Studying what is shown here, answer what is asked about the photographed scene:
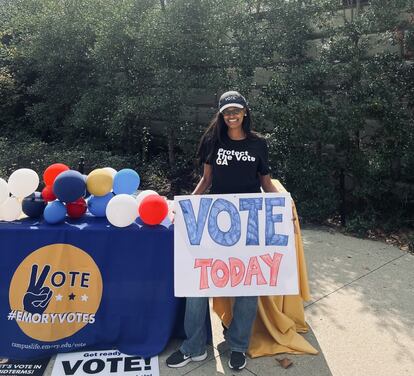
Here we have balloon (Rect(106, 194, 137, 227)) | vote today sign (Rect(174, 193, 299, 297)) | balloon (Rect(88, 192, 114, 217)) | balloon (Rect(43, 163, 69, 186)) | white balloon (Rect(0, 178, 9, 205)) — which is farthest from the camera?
balloon (Rect(43, 163, 69, 186))

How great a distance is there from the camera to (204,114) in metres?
8.82

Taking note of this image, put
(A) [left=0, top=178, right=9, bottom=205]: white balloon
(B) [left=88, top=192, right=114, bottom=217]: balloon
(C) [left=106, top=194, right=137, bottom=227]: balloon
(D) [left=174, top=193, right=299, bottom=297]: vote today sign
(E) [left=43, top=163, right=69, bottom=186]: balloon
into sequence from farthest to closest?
1. (E) [left=43, top=163, right=69, bottom=186]: balloon
2. (B) [left=88, top=192, right=114, bottom=217]: balloon
3. (A) [left=0, top=178, right=9, bottom=205]: white balloon
4. (C) [left=106, top=194, right=137, bottom=227]: balloon
5. (D) [left=174, top=193, right=299, bottom=297]: vote today sign

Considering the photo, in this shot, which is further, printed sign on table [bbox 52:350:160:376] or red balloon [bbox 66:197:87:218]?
red balloon [bbox 66:197:87:218]

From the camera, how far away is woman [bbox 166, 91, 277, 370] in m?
3.09

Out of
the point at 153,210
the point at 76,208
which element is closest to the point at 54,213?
the point at 76,208

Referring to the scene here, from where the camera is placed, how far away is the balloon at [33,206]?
3340 millimetres

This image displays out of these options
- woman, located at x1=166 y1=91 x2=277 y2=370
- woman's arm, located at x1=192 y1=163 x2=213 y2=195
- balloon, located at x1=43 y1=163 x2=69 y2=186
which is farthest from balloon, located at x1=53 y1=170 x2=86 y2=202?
woman, located at x1=166 y1=91 x2=277 y2=370

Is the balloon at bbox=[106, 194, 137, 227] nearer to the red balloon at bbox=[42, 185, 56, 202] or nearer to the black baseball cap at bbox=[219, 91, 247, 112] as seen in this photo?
the red balloon at bbox=[42, 185, 56, 202]

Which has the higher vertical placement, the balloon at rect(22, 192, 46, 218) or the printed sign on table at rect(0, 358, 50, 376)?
the balloon at rect(22, 192, 46, 218)

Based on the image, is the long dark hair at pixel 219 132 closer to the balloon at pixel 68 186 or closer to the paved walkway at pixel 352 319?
the balloon at pixel 68 186

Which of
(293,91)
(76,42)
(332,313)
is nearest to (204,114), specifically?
(293,91)

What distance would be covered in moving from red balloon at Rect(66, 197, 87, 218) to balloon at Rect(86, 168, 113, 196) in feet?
0.39

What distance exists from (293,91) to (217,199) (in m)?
3.97

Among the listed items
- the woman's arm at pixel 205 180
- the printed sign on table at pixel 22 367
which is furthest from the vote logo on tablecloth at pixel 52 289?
the woman's arm at pixel 205 180
